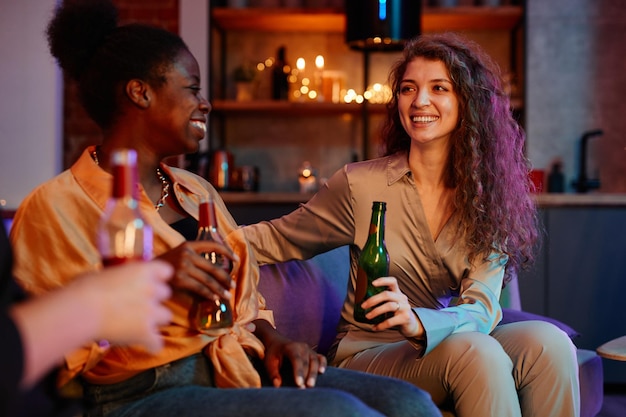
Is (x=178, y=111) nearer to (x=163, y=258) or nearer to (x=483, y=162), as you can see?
(x=163, y=258)

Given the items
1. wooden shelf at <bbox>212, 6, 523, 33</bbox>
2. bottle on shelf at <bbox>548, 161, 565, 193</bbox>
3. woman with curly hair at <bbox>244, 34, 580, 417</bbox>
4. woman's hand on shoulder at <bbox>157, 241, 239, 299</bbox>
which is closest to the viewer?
woman's hand on shoulder at <bbox>157, 241, 239, 299</bbox>

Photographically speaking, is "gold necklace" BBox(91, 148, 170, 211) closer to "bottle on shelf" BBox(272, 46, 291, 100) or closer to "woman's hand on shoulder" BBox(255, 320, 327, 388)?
"woman's hand on shoulder" BBox(255, 320, 327, 388)

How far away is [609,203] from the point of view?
414 cm

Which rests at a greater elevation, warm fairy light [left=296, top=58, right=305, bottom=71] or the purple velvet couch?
warm fairy light [left=296, top=58, right=305, bottom=71]

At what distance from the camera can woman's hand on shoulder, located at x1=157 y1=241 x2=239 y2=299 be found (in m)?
1.40

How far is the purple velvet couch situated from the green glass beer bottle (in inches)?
13.9

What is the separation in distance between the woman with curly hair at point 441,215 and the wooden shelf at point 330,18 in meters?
2.31

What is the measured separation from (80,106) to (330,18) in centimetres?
151

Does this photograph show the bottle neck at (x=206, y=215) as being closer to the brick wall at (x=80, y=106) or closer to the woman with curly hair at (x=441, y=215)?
the woman with curly hair at (x=441, y=215)

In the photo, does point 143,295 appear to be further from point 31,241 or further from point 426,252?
point 426,252

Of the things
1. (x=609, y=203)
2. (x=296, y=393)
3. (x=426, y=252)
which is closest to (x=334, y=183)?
(x=426, y=252)

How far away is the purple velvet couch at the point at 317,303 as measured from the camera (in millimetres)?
2377

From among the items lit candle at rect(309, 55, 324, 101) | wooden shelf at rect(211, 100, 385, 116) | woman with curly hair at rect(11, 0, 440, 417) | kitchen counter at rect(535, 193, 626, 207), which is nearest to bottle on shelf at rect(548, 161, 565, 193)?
kitchen counter at rect(535, 193, 626, 207)

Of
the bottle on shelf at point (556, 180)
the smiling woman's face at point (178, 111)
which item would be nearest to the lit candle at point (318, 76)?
the bottle on shelf at point (556, 180)
